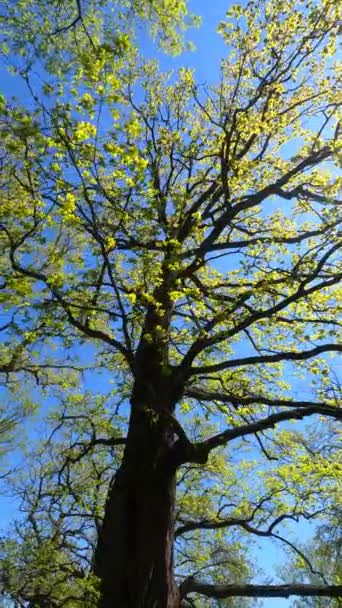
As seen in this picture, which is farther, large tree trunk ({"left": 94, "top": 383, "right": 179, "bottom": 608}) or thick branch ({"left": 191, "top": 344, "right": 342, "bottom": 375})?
thick branch ({"left": 191, "top": 344, "right": 342, "bottom": 375})

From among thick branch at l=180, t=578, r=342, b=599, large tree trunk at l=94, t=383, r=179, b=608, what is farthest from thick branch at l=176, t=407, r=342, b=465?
thick branch at l=180, t=578, r=342, b=599

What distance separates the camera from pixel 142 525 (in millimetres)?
6641

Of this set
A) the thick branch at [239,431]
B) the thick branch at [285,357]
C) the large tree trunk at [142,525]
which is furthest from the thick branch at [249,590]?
the thick branch at [285,357]

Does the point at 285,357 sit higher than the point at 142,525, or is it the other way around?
the point at 285,357

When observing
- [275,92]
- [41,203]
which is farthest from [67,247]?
[275,92]

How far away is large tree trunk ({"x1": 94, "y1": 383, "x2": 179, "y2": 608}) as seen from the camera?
20.5 feet

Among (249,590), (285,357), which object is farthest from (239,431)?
(249,590)

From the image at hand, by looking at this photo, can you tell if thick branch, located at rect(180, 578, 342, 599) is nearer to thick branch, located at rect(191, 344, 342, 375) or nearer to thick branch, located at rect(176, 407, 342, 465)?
thick branch, located at rect(176, 407, 342, 465)

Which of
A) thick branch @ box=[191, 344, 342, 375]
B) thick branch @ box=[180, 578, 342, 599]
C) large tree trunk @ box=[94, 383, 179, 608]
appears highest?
→ thick branch @ box=[191, 344, 342, 375]

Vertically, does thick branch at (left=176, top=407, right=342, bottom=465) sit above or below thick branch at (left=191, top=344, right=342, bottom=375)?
below

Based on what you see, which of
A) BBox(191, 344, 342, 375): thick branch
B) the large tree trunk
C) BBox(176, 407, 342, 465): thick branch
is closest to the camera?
the large tree trunk

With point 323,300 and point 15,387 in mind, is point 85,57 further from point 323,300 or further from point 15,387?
point 15,387

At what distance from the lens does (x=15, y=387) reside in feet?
47.2

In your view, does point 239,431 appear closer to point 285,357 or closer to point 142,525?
point 285,357
